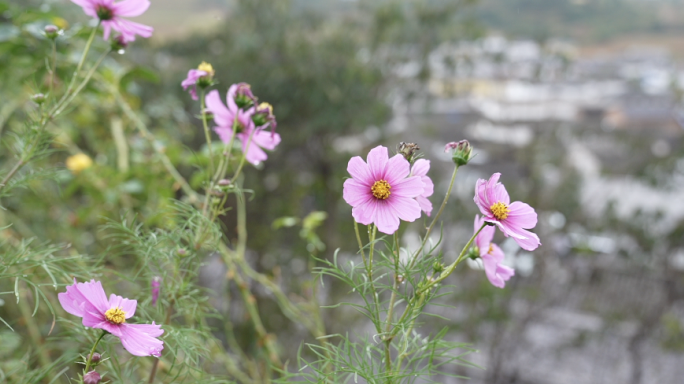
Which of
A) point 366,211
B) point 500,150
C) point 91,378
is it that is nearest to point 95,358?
point 91,378

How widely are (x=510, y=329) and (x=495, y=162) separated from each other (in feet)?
3.54

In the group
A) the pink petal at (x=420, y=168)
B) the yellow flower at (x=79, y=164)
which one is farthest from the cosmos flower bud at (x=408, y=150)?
the yellow flower at (x=79, y=164)

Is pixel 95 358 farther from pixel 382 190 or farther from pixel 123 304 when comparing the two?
pixel 382 190

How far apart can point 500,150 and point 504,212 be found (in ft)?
10.1

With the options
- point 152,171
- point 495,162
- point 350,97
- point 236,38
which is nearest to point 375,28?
point 350,97

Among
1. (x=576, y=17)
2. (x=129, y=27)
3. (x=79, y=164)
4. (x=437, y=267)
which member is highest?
(x=576, y=17)

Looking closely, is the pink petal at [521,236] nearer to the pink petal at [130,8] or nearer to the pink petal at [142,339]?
the pink petal at [142,339]

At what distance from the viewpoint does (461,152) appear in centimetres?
34

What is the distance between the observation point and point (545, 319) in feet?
10.1

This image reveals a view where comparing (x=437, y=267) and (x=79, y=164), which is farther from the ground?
(x=437, y=267)

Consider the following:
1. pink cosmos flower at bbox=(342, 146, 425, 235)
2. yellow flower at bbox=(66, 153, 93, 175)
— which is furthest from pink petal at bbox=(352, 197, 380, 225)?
yellow flower at bbox=(66, 153, 93, 175)

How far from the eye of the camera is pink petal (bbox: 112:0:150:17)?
401mm

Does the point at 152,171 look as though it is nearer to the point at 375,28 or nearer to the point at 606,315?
the point at 375,28

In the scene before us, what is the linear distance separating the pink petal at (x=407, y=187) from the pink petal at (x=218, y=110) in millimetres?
186
